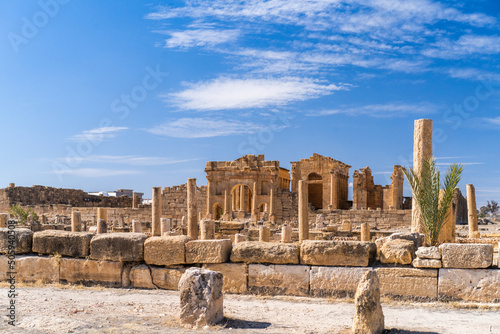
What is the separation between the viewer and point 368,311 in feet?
16.7

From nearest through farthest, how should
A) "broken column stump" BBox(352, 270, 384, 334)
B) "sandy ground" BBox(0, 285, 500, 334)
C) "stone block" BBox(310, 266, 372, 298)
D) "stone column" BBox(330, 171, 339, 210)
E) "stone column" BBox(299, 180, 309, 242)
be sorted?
"broken column stump" BBox(352, 270, 384, 334), "sandy ground" BBox(0, 285, 500, 334), "stone block" BBox(310, 266, 372, 298), "stone column" BBox(299, 180, 309, 242), "stone column" BBox(330, 171, 339, 210)

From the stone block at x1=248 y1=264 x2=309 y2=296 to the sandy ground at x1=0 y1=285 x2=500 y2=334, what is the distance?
0.70 ft

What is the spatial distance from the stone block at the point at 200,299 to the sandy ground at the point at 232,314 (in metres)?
0.14

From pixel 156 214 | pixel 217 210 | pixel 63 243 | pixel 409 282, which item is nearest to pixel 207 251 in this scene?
pixel 63 243

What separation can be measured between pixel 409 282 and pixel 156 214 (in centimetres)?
1422

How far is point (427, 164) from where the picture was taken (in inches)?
355

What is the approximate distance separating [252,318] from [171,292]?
2.00 metres

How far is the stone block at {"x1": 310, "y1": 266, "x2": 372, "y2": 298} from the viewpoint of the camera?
22.9 ft

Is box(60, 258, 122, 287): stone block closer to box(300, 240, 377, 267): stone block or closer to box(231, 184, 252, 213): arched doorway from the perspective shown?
box(300, 240, 377, 267): stone block

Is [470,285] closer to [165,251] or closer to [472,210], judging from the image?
[165,251]

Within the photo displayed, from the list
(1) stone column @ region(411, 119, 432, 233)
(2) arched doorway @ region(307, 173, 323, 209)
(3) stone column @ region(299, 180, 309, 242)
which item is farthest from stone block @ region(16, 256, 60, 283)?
(2) arched doorway @ region(307, 173, 323, 209)

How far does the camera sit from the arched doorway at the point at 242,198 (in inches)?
1678

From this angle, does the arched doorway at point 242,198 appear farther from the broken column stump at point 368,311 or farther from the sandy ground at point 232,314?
the broken column stump at point 368,311

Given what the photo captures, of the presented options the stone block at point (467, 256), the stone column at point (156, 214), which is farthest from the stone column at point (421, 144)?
the stone column at point (156, 214)
